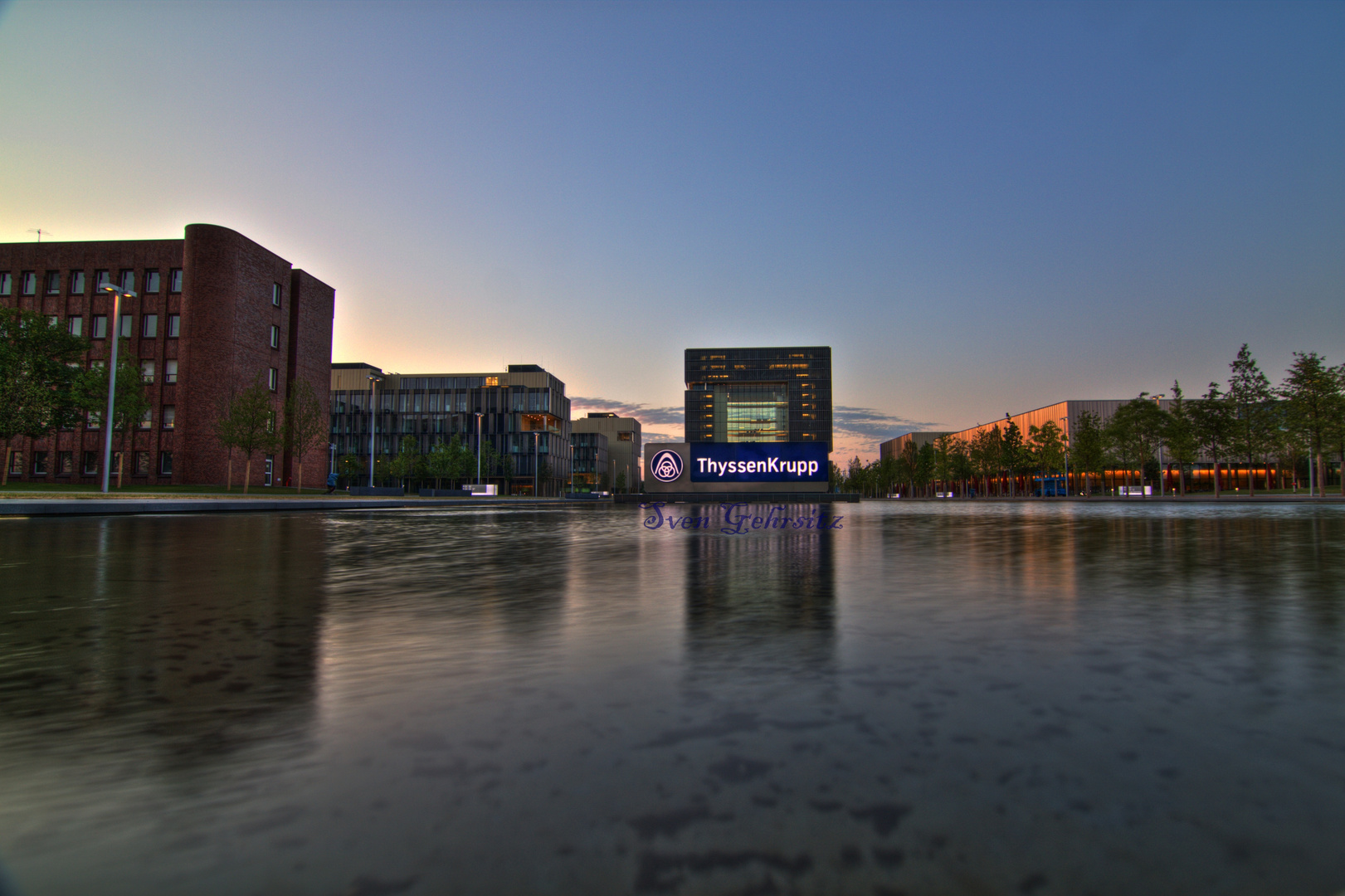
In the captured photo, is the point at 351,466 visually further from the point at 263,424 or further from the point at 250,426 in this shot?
the point at 250,426

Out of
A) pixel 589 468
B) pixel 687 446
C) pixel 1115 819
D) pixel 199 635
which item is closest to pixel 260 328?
pixel 687 446

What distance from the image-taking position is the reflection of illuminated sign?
4925 cm

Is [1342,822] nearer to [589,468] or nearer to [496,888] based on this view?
[496,888]

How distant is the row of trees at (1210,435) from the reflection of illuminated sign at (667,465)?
159 ft

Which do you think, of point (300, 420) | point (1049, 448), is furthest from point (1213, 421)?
point (300, 420)

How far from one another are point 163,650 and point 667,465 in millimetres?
45442

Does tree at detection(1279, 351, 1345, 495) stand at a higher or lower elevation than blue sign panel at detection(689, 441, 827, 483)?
higher

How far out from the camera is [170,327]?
62531 mm

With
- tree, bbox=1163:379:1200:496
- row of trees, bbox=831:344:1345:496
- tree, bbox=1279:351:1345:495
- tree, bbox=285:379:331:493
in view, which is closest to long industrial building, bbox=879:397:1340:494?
row of trees, bbox=831:344:1345:496

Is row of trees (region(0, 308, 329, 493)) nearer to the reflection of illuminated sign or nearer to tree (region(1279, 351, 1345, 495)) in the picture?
the reflection of illuminated sign

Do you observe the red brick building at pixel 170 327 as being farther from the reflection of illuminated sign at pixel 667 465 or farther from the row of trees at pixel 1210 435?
the row of trees at pixel 1210 435

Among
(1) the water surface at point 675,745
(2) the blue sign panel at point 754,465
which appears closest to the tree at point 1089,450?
(2) the blue sign panel at point 754,465

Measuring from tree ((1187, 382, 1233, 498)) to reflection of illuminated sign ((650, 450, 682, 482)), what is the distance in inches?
2055

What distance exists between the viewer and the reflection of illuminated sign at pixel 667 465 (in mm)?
49250
